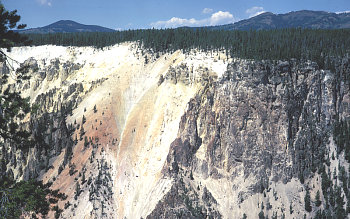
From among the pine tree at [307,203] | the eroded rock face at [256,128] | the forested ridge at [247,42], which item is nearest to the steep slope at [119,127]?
the eroded rock face at [256,128]

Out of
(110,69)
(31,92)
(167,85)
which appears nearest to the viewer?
(167,85)

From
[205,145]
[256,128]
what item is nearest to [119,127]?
[205,145]

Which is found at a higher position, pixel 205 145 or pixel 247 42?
pixel 247 42

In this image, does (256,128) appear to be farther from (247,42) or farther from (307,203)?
(247,42)

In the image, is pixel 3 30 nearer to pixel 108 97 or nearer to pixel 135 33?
pixel 108 97

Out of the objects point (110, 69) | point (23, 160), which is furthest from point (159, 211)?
point (110, 69)

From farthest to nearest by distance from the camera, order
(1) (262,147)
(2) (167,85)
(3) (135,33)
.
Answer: (3) (135,33)
(2) (167,85)
(1) (262,147)

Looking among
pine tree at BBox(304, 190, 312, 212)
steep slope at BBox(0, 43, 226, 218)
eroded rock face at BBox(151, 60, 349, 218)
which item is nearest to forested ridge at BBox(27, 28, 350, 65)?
eroded rock face at BBox(151, 60, 349, 218)

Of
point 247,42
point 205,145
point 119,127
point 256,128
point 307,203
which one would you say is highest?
point 247,42
